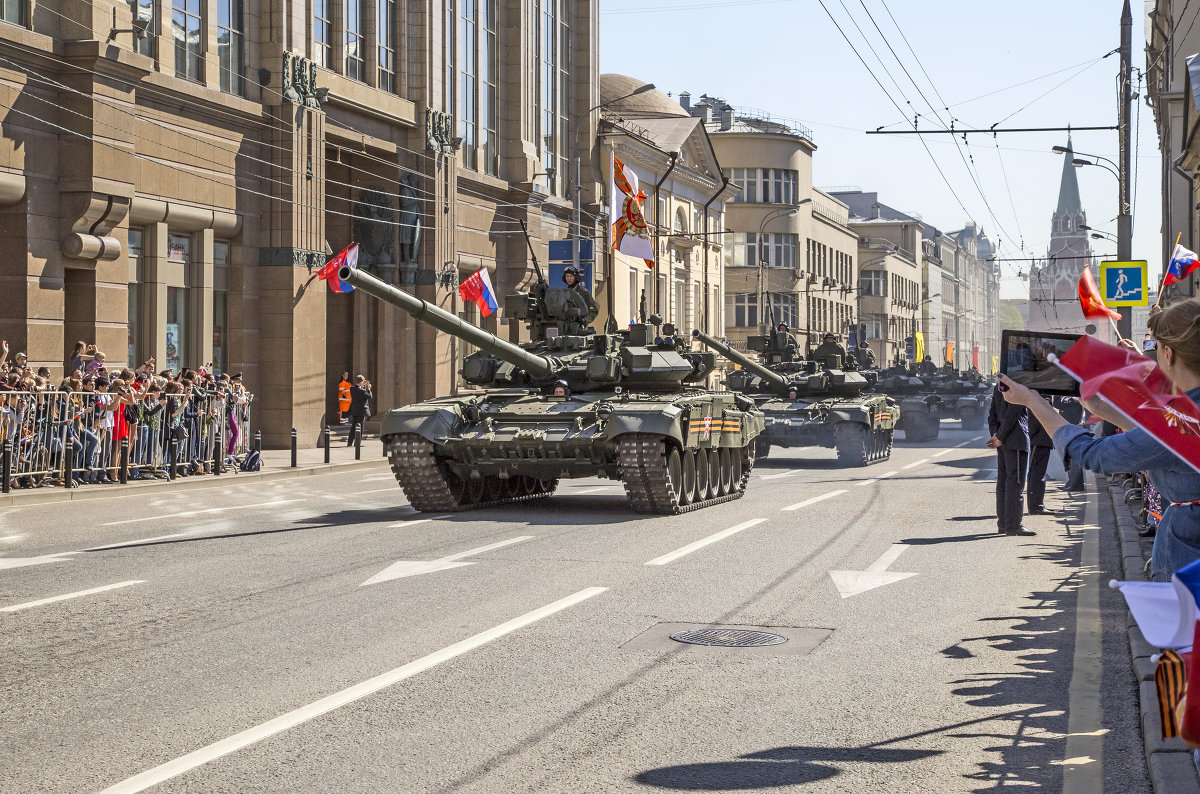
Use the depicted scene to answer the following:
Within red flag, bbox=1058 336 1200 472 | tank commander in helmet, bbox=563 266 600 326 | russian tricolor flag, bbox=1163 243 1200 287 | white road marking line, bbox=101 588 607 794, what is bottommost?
white road marking line, bbox=101 588 607 794

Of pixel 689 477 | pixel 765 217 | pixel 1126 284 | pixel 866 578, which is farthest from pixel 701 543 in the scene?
pixel 765 217

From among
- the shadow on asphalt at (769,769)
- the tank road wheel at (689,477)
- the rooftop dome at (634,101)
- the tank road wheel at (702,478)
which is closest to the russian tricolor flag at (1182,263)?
the tank road wheel at (702,478)

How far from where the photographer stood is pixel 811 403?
2808cm

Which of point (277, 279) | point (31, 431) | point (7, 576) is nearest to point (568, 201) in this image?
point (277, 279)

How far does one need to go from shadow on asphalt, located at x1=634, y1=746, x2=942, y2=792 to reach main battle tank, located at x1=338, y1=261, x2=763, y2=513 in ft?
28.7

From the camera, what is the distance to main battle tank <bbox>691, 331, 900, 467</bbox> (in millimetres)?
26547

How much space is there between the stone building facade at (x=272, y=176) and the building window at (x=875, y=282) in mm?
64470

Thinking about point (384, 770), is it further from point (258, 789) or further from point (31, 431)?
point (31, 431)

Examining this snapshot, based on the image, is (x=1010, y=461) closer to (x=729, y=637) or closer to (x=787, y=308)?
(x=729, y=637)

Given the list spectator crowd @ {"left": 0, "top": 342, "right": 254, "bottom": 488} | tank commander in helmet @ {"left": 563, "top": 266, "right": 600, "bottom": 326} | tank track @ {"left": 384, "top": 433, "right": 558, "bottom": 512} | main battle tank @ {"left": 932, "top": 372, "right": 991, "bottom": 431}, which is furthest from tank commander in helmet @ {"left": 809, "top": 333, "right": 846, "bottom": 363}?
main battle tank @ {"left": 932, "top": 372, "right": 991, "bottom": 431}

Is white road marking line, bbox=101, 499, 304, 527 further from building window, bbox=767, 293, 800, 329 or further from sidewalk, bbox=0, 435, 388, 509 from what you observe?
building window, bbox=767, 293, 800, 329

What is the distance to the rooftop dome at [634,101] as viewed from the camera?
197 ft

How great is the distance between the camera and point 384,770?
553cm

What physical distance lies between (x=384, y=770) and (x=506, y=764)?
0.48 m
